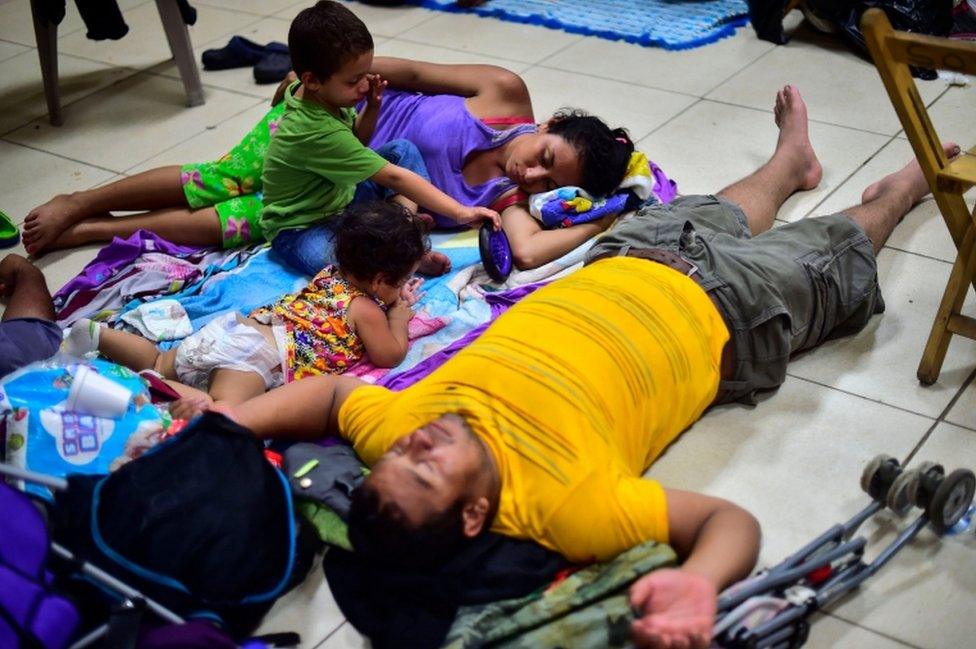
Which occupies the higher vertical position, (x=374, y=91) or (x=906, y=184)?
(x=374, y=91)

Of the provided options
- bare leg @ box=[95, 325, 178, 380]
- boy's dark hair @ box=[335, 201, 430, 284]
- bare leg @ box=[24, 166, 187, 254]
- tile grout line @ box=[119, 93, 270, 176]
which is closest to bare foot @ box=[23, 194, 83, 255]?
bare leg @ box=[24, 166, 187, 254]

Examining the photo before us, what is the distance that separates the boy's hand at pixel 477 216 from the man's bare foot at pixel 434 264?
90mm

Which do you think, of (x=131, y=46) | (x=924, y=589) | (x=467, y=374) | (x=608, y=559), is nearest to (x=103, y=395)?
(x=467, y=374)

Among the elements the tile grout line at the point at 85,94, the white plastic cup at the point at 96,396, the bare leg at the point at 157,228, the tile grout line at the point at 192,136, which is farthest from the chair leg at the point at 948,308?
the tile grout line at the point at 85,94

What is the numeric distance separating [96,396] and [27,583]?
0.36m

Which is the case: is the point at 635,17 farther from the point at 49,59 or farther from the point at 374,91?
the point at 49,59

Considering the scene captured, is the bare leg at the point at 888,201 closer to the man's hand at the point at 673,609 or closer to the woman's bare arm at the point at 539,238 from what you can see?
the woman's bare arm at the point at 539,238

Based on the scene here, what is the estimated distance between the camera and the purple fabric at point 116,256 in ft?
7.89

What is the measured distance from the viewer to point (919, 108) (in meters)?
1.81

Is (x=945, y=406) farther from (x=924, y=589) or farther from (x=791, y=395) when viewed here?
(x=924, y=589)

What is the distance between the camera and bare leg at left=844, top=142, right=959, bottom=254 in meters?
2.29

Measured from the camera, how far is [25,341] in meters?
2.03

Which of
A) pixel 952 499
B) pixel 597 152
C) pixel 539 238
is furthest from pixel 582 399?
pixel 597 152

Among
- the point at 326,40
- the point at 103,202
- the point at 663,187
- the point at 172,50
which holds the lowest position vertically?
the point at 663,187
